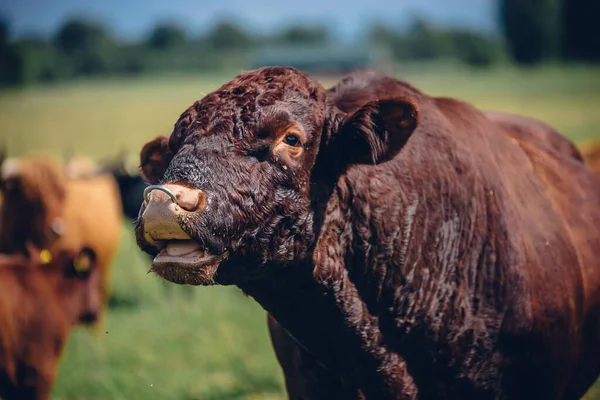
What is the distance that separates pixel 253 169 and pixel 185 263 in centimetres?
44

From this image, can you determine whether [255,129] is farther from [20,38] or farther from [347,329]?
[20,38]

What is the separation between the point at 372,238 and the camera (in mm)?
3041

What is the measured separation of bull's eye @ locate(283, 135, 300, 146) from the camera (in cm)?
277

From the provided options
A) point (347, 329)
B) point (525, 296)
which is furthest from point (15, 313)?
point (525, 296)

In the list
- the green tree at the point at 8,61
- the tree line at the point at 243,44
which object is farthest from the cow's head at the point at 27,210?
the tree line at the point at 243,44

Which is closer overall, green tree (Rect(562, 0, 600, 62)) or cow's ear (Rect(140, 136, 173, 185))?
cow's ear (Rect(140, 136, 173, 185))

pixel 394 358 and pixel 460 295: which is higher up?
pixel 460 295

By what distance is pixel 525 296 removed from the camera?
3246 millimetres

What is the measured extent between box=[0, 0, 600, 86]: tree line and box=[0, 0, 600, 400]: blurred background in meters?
0.14

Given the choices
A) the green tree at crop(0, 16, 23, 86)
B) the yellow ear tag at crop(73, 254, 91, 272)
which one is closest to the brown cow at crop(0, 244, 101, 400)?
the yellow ear tag at crop(73, 254, 91, 272)

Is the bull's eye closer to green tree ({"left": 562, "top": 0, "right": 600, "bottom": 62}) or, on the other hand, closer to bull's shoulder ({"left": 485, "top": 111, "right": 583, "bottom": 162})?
bull's shoulder ({"left": 485, "top": 111, "right": 583, "bottom": 162})

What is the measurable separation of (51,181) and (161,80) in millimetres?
55541

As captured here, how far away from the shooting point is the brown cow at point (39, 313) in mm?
5695

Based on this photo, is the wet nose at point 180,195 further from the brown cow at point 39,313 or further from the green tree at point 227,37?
the green tree at point 227,37
